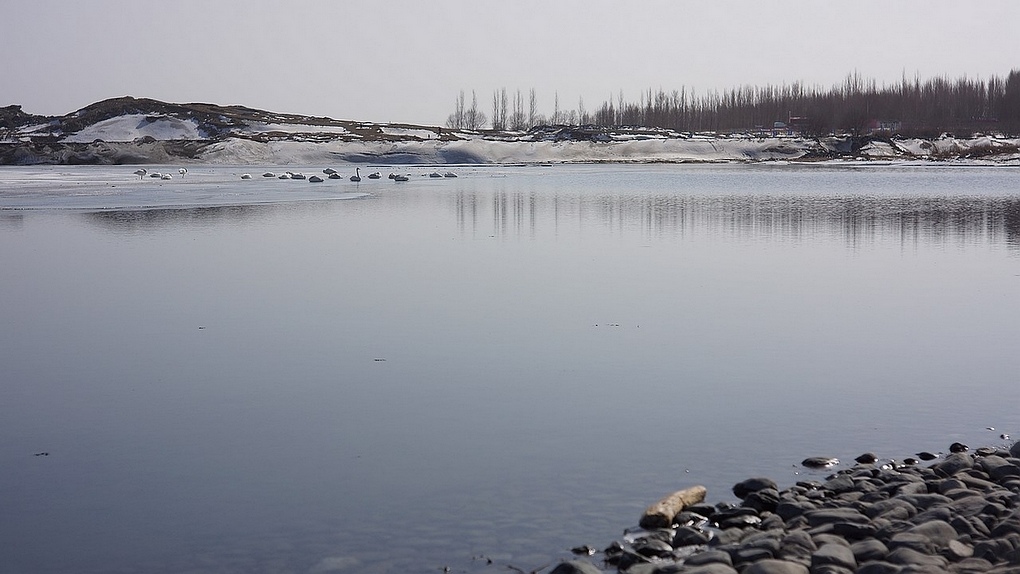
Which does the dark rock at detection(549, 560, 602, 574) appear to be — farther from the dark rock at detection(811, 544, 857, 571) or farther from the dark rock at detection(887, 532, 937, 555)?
the dark rock at detection(887, 532, 937, 555)

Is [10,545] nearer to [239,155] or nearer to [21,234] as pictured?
[21,234]

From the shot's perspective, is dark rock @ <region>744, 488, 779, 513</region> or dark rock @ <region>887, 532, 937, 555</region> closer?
dark rock @ <region>887, 532, 937, 555</region>

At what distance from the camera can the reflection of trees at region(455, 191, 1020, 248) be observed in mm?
15812

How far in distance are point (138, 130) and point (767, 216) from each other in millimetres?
86669

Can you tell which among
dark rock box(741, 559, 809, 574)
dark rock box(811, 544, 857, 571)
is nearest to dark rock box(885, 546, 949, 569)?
dark rock box(811, 544, 857, 571)

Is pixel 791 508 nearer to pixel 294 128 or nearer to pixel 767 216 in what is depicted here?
pixel 767 216

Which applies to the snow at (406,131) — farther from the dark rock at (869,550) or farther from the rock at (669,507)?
the dark rock at (869,550)

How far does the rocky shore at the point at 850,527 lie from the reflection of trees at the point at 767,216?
10219 millimetres

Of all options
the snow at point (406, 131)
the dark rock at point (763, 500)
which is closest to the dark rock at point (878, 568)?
the dark rock at point (763, 500)

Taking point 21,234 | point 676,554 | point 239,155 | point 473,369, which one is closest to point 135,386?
point 473,369

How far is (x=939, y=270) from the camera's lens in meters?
11.6

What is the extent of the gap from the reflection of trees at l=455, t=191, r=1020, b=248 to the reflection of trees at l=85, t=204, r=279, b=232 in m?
4.61

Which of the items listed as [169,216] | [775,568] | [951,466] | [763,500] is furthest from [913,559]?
[169,216]

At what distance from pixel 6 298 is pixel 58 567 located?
271 inches
